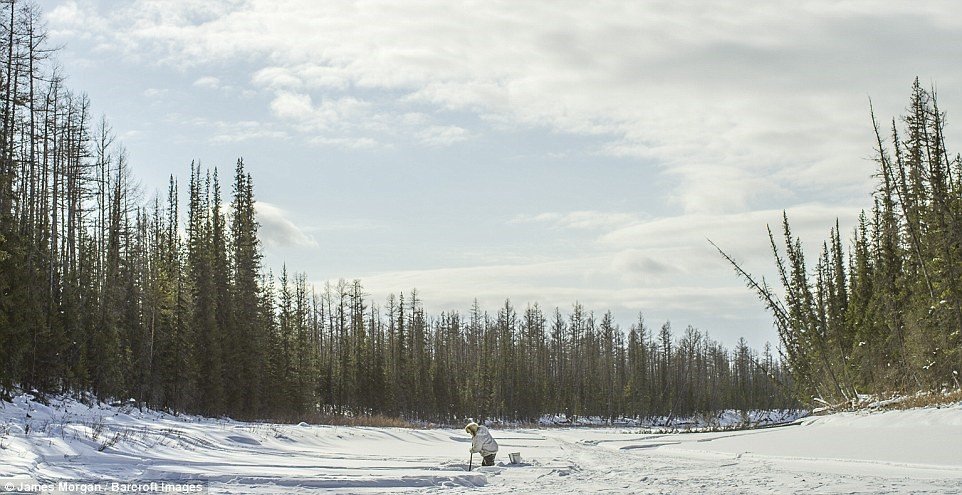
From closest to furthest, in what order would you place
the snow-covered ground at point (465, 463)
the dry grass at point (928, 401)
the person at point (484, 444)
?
the snow-covered ground at point (465, 463), the person at point (484, 444), the dry grass at point (928, 401)

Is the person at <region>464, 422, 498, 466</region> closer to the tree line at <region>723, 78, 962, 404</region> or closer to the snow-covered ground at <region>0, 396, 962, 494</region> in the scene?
the snow-covered ground at <region>0, 396, 962, 494</region>

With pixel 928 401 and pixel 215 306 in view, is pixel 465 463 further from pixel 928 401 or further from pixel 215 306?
pixel 215 306

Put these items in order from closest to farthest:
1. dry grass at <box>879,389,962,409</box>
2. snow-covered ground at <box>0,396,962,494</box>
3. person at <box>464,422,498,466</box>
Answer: snow-covered ground at <box>0,396,962,494</box> < person at <box>464,422,498,466</box> < dry grass at <box>879,389,962,409</box>

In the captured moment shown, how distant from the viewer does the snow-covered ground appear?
13758mm

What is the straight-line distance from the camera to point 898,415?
22266mm

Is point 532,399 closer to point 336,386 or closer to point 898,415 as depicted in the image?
point 336,386

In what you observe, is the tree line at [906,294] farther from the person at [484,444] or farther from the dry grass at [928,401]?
the person at [484,444]

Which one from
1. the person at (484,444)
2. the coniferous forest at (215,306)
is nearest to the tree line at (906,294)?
the coniferous forest at (215,306)

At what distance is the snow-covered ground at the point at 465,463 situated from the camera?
1376 cm

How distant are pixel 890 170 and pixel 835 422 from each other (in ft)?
47.4

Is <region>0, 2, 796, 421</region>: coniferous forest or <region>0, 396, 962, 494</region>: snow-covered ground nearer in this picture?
<region>0, 396, 962, 494</region>: snow-covered ground

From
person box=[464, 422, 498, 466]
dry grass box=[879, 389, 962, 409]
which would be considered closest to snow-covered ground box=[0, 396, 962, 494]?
person box=[464, 422, 498, 466]

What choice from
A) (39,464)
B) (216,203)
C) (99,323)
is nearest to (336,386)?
(216,203)

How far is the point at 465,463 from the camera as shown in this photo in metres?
19.7
